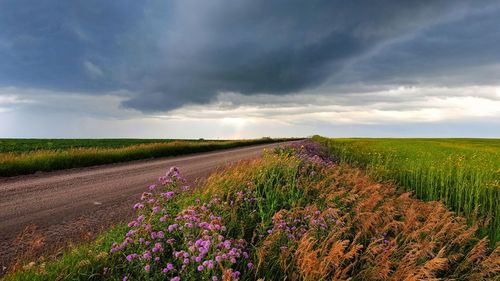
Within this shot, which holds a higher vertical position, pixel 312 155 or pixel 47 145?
pixel 47 145

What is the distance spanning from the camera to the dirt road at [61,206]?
6477 millimetres

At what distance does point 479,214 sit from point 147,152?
18.7 metres

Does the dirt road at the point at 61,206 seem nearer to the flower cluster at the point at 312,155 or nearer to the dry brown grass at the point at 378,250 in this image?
the dry brown grass at the point at 378,250

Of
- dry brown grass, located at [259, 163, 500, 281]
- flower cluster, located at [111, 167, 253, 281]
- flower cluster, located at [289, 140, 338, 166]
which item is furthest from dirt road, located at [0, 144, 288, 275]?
flower cluster, located at [289, 140, 338, 166]

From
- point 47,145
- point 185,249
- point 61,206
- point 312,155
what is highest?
point 47,145

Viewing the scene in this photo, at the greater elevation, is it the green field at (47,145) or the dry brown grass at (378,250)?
the green field at (47,145)

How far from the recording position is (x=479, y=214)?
10594 millimetres

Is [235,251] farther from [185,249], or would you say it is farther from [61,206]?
[61,206]

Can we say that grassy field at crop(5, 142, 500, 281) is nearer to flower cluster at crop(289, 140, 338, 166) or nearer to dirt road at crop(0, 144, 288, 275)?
dirt road at crop(0, 144, 288, 275)

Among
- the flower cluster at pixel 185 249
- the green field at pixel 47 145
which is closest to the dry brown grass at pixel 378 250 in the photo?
the flower cluster at pixel 185 249

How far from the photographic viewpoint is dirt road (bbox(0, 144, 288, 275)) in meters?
6.48

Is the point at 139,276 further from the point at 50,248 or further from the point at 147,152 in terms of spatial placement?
the point at 147,152

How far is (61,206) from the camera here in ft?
29.3

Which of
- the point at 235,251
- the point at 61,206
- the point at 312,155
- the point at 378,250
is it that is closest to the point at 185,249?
the point at 235,251
